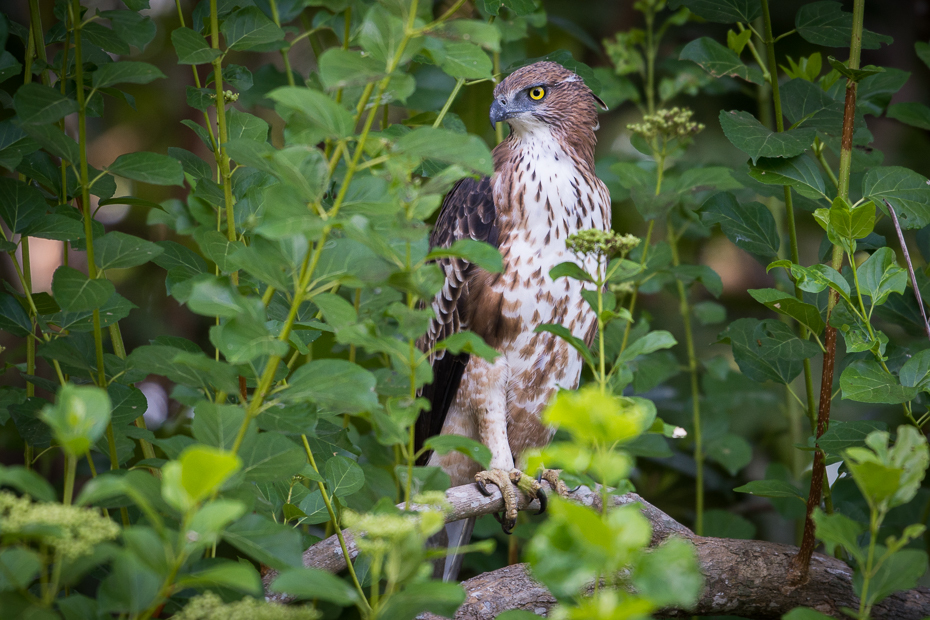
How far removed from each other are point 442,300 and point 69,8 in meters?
1.45

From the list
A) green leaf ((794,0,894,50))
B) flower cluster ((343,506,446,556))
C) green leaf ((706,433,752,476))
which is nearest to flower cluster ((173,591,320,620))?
flower cluster ((343,506,446,556))

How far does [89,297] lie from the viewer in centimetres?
126

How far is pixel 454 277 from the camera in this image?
252 centimetres

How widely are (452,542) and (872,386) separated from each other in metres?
1.71

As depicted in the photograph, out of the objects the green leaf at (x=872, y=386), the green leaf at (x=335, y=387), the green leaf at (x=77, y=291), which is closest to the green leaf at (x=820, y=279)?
the green leaf at (x=872, y=386)

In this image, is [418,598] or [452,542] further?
[452,542]

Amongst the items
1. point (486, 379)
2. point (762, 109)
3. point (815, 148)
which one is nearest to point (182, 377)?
point (486, 379)

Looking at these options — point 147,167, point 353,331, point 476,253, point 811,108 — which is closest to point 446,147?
point 476,253

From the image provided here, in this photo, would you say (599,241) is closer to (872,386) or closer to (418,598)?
(872,386)

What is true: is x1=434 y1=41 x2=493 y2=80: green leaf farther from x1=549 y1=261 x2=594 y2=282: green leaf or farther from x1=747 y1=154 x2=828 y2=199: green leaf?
x1=747 y1=154 x2=828 y2=199: green leaf

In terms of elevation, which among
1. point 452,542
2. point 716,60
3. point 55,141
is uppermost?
point 716,60

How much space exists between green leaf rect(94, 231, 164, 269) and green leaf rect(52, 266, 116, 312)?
0.07 m

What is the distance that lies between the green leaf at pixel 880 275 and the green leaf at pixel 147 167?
1.28 metres

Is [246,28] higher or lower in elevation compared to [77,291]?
higher
